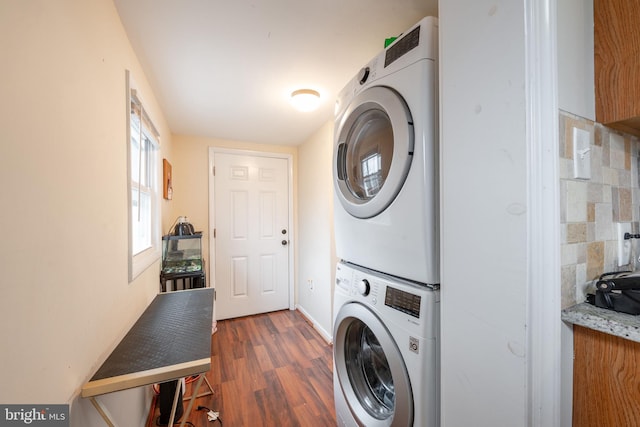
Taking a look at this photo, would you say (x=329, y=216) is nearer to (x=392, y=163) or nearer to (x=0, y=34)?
(x=392, y=163)

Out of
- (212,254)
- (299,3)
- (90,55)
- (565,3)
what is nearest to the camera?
(565,3)

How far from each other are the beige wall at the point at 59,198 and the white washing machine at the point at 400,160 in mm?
989

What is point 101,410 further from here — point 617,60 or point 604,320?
point 617,60

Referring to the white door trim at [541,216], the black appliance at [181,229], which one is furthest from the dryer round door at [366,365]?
the black appliance at [181,229]

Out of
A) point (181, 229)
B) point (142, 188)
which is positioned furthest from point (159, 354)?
point (181, 229)

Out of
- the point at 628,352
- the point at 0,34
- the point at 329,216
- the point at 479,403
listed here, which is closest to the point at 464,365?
the point at 479,403

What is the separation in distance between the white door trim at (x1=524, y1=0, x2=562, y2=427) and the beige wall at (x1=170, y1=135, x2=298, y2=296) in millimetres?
2966

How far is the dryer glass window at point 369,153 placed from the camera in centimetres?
102

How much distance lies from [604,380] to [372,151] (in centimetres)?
97

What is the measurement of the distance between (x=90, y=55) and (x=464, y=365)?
1609 millimetres

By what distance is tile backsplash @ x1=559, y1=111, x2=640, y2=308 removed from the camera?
641 millimetres

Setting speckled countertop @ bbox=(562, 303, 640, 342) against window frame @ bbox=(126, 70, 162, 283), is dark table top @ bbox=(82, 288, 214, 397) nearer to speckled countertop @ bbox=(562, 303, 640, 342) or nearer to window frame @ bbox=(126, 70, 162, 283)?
window frame @ bbox=(126, 70, 162, 283)

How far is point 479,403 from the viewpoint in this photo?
0.69 m

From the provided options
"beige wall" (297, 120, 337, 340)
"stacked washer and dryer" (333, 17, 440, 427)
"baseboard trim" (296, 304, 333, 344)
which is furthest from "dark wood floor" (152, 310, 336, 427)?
"stacked washer and dryer" (333, 17, 440, 427)
